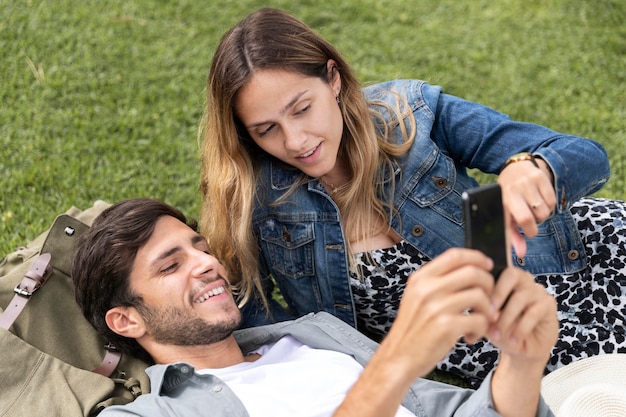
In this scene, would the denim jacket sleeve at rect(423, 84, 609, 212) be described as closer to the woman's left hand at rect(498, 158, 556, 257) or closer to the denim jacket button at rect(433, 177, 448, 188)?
the denim jacket button at rect(433, 177, 448, 188)

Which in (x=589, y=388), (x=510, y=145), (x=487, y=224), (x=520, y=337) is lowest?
(x=589, y=388)

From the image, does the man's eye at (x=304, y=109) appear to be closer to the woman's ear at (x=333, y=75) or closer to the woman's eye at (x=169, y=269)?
the woman's ear at (x=333, y=75)

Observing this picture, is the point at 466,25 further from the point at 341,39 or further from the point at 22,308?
the point at 22,308

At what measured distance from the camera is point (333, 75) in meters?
3.40

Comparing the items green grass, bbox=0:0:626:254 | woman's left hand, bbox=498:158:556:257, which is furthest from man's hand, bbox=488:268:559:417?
green grass, bbox=0:0:626:254

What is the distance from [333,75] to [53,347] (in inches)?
66.8

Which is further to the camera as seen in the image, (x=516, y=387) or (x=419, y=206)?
(x=419, y=206)

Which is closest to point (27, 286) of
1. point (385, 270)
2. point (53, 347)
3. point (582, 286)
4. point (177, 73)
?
point (53, 347)

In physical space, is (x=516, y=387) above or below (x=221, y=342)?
above

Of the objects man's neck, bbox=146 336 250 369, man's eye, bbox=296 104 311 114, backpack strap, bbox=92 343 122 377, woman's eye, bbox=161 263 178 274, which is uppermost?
man's eye, bbox=296 104 311 114

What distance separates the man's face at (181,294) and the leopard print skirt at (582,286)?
677mm

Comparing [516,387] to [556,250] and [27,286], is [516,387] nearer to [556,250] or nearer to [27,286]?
[556,250]

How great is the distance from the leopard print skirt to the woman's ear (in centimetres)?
76

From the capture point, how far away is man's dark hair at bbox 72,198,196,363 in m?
3.27
